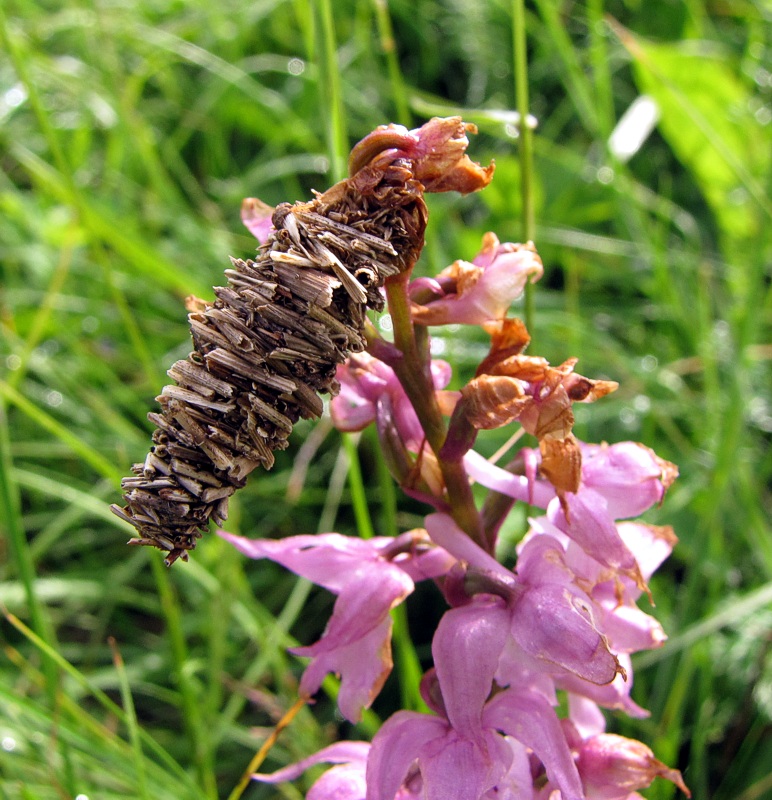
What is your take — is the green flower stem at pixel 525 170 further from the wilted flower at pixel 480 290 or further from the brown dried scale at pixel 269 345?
the brown dried scale at pixel 269 345

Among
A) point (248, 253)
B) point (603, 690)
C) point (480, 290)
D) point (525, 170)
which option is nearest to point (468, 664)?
point (603, 690)

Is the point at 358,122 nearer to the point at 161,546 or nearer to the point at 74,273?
the point at 74,273

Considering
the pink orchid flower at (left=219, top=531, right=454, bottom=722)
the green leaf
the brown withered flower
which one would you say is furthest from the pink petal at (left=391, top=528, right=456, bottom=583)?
the green leaf

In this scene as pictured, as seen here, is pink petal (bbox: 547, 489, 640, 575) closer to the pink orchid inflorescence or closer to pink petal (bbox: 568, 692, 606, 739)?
the pink orchid inflorescence

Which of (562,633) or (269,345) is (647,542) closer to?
(562,633)

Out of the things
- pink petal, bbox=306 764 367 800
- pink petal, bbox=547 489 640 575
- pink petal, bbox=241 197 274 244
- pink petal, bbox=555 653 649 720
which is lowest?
pink petal, bbox=555 653 649 720

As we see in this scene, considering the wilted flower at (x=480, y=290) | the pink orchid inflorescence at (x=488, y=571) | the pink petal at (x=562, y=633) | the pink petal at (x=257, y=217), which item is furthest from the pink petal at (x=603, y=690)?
the pink petal at (x=257, y=217)
